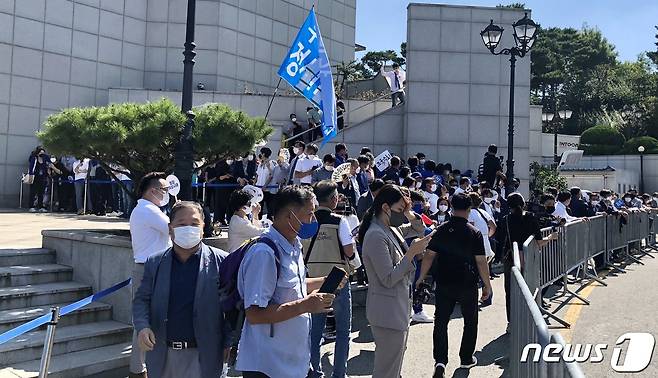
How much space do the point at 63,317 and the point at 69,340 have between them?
542 millimetres

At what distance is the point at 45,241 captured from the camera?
884cm

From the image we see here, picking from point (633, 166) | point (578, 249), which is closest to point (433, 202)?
point (578, 249)

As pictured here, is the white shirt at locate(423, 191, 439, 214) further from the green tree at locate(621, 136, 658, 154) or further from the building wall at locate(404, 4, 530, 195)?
the green tree at locate(621, 136, 658, 154)

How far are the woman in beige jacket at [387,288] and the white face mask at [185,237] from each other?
1.81 m

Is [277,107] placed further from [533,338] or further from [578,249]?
[533,338]

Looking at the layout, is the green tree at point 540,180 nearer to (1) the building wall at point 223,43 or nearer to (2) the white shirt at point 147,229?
(1) the building wall at point 223,43

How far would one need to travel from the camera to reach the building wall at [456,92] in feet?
72.9

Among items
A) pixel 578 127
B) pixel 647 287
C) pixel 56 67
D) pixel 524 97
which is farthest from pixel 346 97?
pixel 578 127

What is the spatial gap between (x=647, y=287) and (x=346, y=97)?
14.5m

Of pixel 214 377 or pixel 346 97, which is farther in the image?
pixel 346 97

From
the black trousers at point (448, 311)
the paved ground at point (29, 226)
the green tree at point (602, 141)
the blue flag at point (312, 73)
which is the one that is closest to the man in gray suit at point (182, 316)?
the black trousers at point (448, 311)

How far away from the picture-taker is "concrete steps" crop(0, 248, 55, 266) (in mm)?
8062

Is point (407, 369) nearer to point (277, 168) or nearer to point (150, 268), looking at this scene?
point (150, 268)

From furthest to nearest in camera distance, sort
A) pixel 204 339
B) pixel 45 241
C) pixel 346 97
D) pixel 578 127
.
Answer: pixel 578 127 < pixel 346 97 < pixel 45 241 < pixel 204 339
